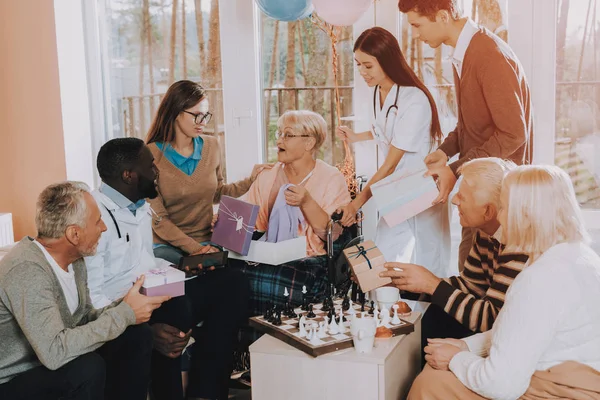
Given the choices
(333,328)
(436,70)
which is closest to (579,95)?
(436,70)

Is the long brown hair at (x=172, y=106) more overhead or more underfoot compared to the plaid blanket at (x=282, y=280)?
more overhead

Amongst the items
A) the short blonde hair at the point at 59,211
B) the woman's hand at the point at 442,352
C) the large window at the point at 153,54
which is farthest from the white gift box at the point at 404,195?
the large window at the point at 153,54

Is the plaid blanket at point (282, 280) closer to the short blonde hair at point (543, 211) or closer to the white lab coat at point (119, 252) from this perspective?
the white lab coat at point (119, 252)

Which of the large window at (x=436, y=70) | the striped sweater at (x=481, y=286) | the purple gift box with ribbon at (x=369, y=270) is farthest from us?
the large window at (x=436, y=70)

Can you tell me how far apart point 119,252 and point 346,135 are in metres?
1.31

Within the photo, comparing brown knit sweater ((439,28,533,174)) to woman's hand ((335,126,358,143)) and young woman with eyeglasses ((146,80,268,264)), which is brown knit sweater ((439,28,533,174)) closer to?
woman's hand ((335,126,358,143))

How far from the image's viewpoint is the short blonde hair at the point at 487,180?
1915 millimetres

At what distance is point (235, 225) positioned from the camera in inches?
104

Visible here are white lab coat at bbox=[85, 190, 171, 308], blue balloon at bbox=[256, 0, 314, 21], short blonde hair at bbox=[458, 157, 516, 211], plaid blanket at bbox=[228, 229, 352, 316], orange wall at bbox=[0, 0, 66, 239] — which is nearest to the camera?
short blonde hair at bbox=[458, 157, 516, 211]

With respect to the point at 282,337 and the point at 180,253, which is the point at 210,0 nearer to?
the point at 180,253

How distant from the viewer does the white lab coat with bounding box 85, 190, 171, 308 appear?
2.25 m

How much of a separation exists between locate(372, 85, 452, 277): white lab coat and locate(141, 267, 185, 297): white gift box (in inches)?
36.3

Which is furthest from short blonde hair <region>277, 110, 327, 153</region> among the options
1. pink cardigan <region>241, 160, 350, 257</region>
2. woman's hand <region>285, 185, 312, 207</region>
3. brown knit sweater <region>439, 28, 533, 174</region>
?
brown knit sweater <region>439, 28, 533, 174</region>

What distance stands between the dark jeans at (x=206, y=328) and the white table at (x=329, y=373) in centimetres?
53
